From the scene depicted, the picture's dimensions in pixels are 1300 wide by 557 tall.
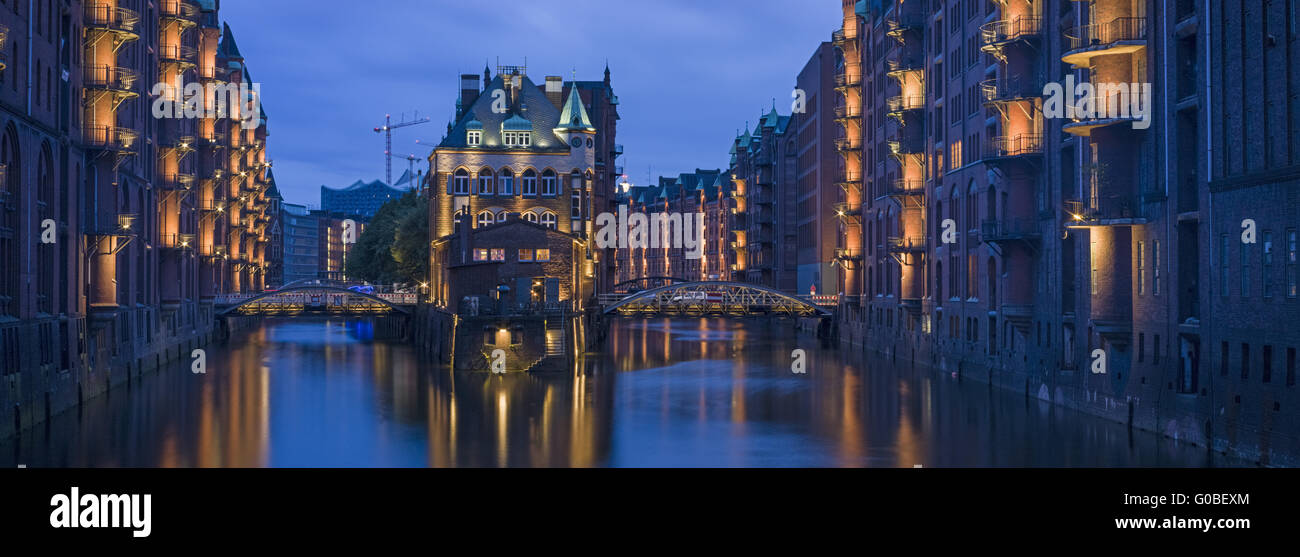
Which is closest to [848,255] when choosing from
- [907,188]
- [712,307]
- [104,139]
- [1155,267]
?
[712,307]

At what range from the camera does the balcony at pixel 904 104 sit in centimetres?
7412

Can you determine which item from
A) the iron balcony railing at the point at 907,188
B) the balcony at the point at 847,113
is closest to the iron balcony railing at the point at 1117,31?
the iron balcony railing at the point at 907,188

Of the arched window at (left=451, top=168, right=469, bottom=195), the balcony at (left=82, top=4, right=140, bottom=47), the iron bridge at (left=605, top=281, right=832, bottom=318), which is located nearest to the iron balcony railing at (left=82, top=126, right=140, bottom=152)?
the balcony at (left=82, top=4, right=140, bottom=47)

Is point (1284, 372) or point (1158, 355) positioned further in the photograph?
point (1158, 355)

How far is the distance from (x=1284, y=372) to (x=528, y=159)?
66.3 metres

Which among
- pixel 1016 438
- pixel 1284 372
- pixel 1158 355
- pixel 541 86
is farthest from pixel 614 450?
pixel 541 86

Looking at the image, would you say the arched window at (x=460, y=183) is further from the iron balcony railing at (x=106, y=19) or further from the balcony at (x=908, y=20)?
the iron balcony railing at (x=106, y=19)

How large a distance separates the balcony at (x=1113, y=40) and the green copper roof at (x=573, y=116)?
53.6 meters

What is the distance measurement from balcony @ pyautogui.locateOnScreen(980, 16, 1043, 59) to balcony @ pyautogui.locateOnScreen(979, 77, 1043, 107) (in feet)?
4.48

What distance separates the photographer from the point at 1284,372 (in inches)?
1231

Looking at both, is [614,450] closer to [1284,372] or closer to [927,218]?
[1284,372]

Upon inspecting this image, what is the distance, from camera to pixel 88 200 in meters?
50.9

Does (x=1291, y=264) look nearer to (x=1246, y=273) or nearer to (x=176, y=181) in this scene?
(x=1246, y=273)

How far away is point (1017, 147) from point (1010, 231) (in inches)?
140
